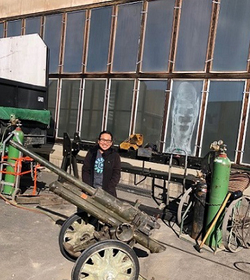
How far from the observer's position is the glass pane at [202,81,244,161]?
26.7ft

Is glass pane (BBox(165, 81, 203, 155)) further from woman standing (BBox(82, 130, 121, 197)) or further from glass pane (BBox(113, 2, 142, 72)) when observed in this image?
woman standing (BBox(82, 130, 121, 197))

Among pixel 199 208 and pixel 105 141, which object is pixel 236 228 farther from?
pixel 105 141

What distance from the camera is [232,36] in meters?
8.13

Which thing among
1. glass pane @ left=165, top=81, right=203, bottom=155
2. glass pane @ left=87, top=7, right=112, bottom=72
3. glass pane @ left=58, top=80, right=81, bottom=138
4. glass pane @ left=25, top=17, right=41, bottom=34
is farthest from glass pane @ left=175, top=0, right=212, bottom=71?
glass pane @ left=25, top=17, right=41, bottom=34

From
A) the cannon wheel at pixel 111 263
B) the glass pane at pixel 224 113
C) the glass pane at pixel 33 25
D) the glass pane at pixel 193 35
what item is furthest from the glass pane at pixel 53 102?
the cannon wheel at pixel 111 263

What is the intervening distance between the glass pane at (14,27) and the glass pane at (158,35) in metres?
6.19

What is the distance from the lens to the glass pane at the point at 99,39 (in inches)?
400

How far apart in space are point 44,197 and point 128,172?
2.22m

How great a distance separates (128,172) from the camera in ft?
24.5

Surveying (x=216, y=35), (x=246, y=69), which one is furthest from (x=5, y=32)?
(x=246, y=69)

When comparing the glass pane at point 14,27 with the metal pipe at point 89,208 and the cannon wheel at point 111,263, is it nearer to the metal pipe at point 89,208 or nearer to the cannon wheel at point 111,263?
the metal pipe at point 89,208

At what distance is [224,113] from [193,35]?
8.51ft

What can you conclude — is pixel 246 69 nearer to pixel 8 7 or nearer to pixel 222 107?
pixel 222 107

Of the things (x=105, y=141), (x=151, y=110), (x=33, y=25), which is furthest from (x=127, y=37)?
(x=105, y=141)
